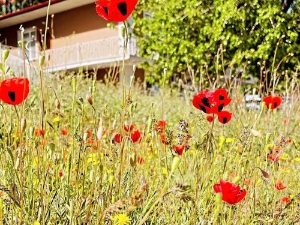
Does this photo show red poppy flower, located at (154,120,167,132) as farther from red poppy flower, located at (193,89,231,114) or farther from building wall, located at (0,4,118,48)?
building wall, located at (0,4,118,48)

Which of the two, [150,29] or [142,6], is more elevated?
[142,6]

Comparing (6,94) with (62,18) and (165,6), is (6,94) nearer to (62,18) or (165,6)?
(165,6)

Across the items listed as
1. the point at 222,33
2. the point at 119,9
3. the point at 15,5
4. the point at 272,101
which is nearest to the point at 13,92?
the point at 119,9

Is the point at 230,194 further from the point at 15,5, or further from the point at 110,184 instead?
the point at 15,5

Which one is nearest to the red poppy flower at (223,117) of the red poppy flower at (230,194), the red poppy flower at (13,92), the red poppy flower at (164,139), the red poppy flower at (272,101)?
the red poppy flower at (164,139)

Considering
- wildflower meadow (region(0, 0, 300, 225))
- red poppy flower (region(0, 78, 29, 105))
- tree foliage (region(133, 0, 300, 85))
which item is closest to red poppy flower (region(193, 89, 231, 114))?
wildflower meadow (region(0, 0, 300, 225))

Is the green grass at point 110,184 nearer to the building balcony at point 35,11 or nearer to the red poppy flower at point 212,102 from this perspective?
the red poppy flower at point 212,102

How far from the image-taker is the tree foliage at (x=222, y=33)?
1010cm

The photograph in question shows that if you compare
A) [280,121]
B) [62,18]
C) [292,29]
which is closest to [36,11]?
[62,18]

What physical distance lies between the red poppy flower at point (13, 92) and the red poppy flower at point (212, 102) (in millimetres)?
661

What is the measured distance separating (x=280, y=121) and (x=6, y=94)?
4.34 metres

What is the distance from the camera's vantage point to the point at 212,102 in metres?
1.65

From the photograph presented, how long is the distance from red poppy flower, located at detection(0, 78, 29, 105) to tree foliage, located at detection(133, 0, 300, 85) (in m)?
8.19

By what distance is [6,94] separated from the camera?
1407mm
